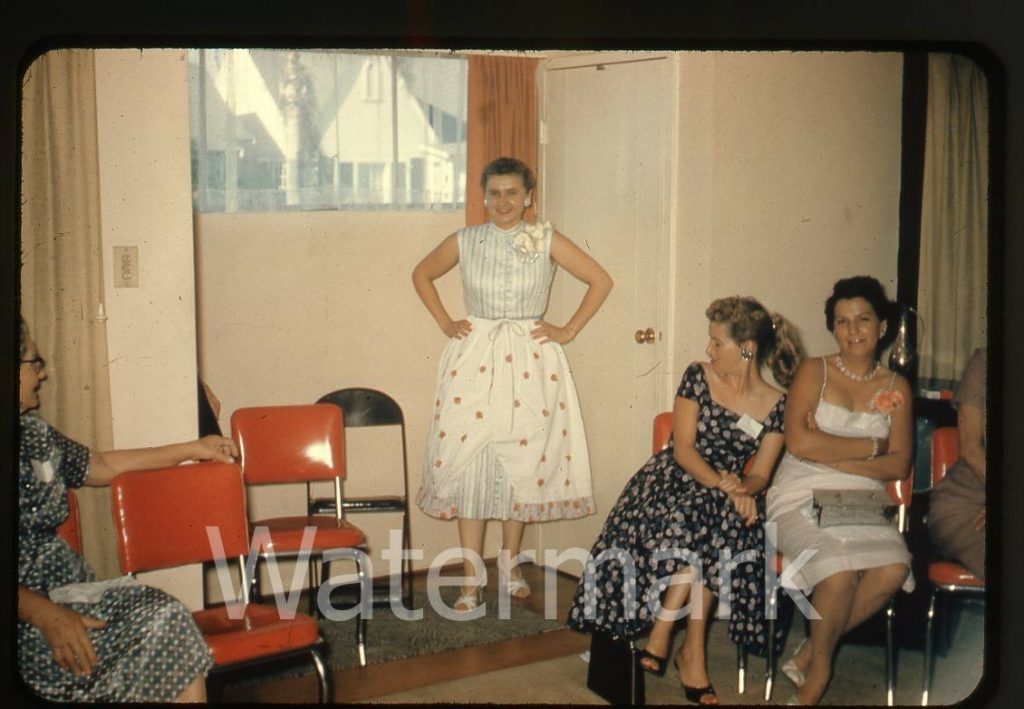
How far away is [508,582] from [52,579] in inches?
52.7

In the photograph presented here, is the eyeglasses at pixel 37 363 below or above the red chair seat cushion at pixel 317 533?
above

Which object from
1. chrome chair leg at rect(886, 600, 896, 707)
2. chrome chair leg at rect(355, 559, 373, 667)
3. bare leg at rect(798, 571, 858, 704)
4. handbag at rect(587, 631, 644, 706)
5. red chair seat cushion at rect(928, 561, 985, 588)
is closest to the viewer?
red chair seat cushion at rect(928, 561, 985, 588)

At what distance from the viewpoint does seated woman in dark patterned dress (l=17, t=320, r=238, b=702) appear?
2.16m

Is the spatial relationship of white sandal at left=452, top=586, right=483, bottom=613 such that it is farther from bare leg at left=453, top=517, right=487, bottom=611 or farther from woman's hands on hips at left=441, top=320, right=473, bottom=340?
woman's hands on hips at left=441, top=320, right=473, bottom=340

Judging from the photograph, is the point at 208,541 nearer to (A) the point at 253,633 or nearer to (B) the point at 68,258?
(A) the point at 253,633

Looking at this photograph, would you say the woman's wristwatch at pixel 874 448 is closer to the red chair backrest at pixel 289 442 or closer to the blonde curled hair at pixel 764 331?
the blonde curled hair at pixel 764 331

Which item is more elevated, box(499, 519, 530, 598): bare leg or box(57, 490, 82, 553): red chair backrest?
box(57, 490, 82, 553): red chair backrest

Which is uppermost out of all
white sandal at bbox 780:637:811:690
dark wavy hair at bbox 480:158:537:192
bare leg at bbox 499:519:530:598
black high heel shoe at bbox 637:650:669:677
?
dark wavy hair at bbox 480:158:537:192

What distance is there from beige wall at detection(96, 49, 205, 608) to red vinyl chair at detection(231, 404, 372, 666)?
264mm

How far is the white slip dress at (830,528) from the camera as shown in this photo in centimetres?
260

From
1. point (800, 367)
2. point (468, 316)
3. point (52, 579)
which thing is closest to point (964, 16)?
point (800, 367)

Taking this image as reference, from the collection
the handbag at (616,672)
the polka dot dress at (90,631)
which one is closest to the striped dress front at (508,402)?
the handbag at (616,672)

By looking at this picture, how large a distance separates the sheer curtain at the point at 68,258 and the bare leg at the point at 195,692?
1.17ft

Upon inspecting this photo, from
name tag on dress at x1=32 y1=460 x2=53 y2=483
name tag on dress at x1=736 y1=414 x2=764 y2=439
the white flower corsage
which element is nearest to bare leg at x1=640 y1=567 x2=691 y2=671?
name tag on dress at x1=736 y1=414 x2=764 y2=439
